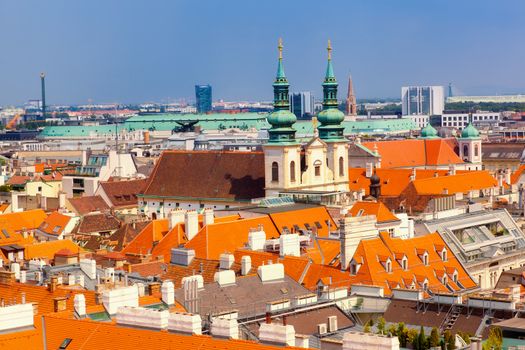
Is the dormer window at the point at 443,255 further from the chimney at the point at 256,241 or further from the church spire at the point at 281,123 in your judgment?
the church spire at the point at 281,123

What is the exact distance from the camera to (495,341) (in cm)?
3450

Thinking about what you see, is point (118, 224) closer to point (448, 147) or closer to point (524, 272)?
point (524, 272)

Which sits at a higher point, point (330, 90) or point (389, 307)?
point (330, 90)

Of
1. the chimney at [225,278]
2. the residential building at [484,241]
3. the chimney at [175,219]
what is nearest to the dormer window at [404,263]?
the residential building at [484,241]

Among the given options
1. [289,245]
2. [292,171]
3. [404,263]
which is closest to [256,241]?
[289,245]

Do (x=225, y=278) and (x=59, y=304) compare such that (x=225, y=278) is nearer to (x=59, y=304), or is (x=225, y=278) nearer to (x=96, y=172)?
(x=59, y=304)

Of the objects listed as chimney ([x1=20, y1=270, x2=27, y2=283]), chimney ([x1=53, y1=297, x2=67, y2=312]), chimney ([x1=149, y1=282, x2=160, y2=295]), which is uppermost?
chimney ([x1=53, y1=297, x2=67, y2=312])

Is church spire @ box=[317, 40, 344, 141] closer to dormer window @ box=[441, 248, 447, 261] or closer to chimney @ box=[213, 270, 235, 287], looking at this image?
dormer window @ box=[441, 248, 447, 261]

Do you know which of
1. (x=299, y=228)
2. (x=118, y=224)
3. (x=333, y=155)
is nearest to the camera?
(x=299, y=228)

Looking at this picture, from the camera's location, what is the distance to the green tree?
34056 millimetres

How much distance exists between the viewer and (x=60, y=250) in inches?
2660

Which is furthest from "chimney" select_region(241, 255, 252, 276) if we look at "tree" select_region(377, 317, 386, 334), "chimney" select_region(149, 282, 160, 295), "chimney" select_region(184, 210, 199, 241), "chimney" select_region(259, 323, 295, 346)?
"chimney" select_region(259, 323, 295, 346)

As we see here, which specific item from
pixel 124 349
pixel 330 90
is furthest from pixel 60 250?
pixel 330 90

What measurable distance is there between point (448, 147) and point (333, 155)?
155 ft
